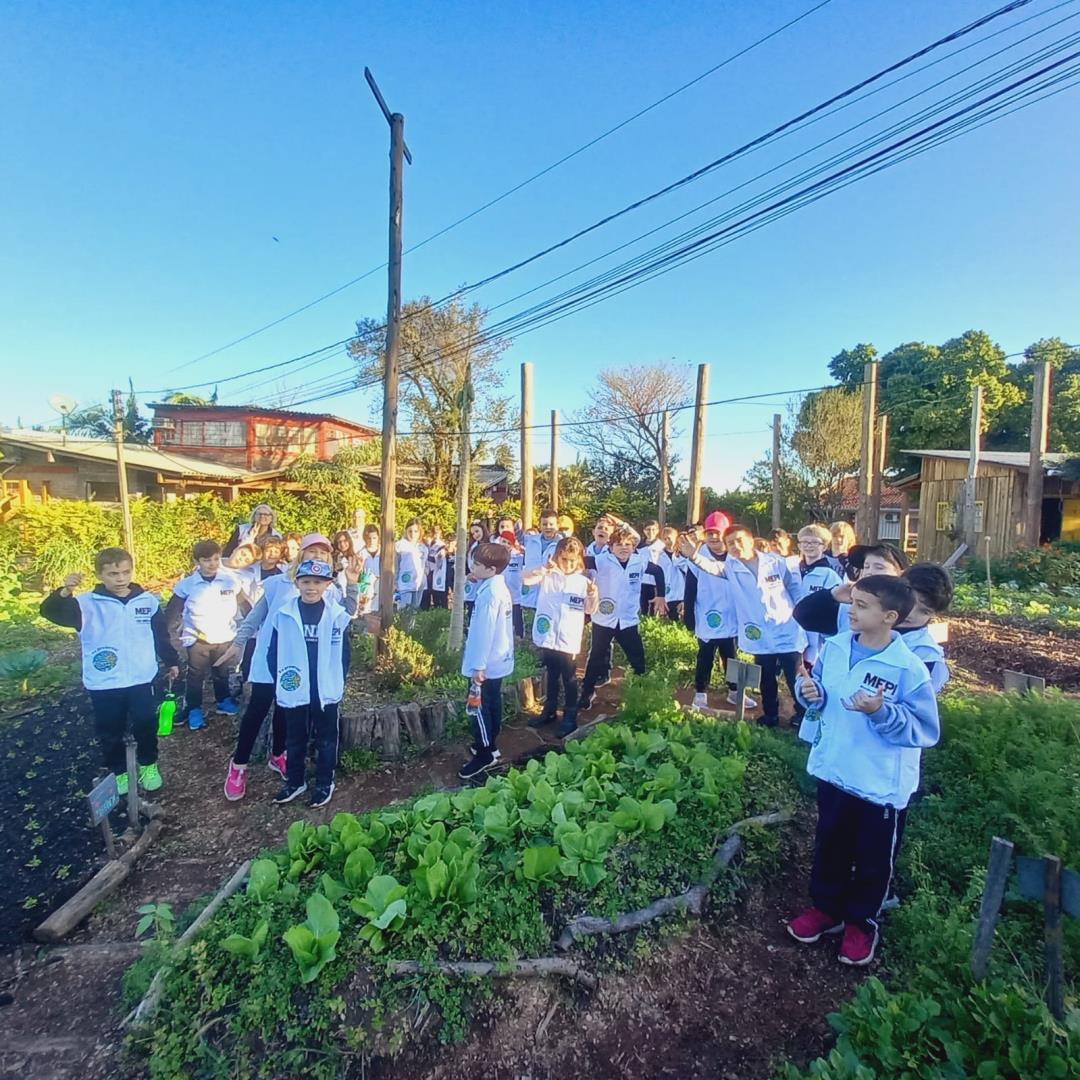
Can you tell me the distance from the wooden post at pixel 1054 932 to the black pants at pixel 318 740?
12.9 ft

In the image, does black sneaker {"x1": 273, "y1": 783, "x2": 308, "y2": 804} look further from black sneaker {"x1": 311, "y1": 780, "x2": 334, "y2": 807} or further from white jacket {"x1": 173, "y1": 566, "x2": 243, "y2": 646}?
white jacket {"x1": 173, "y1": 566, "x2": 243, "y2": 646}

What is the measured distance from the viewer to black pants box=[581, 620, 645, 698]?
6039mm

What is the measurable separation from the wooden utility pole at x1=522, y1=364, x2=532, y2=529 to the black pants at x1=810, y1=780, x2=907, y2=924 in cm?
1161

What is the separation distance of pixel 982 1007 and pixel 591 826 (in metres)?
1.61

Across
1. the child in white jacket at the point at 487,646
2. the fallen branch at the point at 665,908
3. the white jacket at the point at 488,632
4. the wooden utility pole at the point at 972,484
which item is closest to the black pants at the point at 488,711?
the child in white jacket at the point at 487,646

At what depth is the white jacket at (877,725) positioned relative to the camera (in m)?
2.55

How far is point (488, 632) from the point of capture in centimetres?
471

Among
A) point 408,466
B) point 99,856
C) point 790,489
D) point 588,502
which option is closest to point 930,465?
point 790,489

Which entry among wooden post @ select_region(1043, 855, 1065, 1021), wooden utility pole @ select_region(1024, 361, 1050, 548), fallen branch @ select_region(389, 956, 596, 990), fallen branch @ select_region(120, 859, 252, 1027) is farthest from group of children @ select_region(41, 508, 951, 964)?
wooden utility pole @ select_region(1024, 361, 1050, 548)

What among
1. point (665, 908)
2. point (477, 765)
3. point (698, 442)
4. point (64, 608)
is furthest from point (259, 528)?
point (698, 442)

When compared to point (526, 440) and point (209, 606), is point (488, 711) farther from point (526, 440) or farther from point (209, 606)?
point (526, 440)

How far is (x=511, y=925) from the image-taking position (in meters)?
2.68

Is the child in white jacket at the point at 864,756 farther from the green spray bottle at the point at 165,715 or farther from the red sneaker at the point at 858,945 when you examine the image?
the green spray bottle at the point at 165,715

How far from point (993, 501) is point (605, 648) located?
59.8ft
